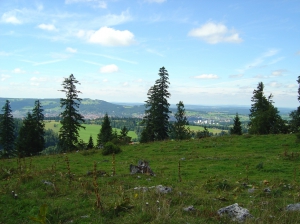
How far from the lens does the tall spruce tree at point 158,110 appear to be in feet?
136

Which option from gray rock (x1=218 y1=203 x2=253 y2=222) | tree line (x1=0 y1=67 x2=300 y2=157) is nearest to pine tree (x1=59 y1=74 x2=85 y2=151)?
tree line (x1=0 y1=67 x2=300 y2=157)

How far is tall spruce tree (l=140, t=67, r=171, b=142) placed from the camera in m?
41.4

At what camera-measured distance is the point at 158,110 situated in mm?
41438

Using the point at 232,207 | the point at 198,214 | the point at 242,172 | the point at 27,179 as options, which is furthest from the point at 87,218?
the point at 242,172

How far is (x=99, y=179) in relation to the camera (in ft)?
35.1

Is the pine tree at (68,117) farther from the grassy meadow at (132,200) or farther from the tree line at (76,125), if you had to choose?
the grassy meadow at (132,200)

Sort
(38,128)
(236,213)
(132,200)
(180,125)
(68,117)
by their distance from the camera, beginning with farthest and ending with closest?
(180,125)
(38,128)
(68,117)
(132,200)
(236,213)

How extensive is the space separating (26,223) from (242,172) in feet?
39.1

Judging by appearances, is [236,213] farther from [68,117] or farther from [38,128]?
[38,128]

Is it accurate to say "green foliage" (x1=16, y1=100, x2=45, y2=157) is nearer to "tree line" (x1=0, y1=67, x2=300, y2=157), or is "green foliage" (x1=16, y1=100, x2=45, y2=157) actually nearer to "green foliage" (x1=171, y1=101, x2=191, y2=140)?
"tree line" (x1=0, y1=67, x2=300, y2=157)

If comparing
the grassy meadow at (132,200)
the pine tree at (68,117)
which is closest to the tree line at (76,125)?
the pine tree at (68,117)

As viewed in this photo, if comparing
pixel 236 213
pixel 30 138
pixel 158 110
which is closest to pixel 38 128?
pixel 30 138

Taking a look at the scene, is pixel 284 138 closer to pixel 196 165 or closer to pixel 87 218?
pixel 196 165

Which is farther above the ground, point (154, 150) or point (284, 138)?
point (284, 138)
